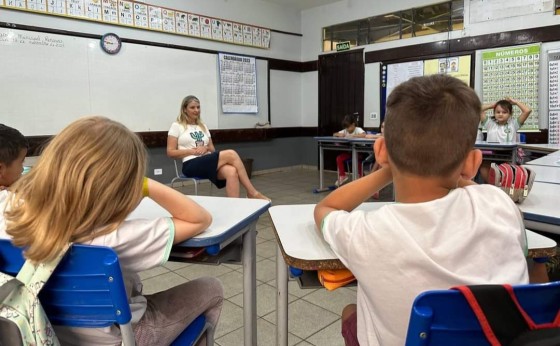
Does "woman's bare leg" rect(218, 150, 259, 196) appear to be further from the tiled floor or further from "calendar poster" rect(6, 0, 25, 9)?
"calendar poster" rect(6, 0, 25, 9)

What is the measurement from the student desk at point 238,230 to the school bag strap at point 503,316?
0.61m

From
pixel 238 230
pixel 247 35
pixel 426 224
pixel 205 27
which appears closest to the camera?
pixel 426 224

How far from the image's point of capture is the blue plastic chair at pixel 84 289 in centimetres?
72

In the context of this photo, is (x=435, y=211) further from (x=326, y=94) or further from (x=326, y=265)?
(x=326, y=94)

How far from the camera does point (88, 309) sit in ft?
2.63

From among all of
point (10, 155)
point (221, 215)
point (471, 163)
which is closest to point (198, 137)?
point (10, 155)

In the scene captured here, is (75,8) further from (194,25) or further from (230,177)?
(230,177)

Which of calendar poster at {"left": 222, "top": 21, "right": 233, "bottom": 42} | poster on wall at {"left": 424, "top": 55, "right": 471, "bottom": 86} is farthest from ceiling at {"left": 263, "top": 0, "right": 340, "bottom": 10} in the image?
poster on wall at {"left": 424, "top": 55, "right": 471, "bottom": 86}

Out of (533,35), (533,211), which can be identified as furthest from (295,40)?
(533,211)

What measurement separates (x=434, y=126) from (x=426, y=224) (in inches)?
7.2

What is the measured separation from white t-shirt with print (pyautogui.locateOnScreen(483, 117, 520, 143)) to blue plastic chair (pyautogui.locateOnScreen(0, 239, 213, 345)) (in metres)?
4.50

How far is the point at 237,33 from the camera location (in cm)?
598

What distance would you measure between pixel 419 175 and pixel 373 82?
18.6 ft

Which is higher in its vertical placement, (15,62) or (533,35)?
(533,35)
